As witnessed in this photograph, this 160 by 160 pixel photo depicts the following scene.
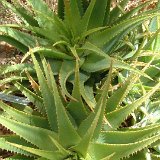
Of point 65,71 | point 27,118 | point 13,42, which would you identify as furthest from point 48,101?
point 13,42

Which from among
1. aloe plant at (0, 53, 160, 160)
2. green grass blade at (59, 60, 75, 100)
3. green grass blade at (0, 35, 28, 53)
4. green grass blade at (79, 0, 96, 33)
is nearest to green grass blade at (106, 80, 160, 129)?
aloe plant at (0, 53, 160, 160)

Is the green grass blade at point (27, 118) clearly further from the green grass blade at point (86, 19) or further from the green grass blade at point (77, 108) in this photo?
the green grass blade at point (86, 19)

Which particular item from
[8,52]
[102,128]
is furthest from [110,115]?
[8,52]

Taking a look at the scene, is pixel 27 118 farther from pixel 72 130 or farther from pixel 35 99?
pixel 72 130

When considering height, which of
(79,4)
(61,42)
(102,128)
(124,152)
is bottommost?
(124,152)

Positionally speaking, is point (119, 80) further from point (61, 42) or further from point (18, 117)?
point (18, 117)

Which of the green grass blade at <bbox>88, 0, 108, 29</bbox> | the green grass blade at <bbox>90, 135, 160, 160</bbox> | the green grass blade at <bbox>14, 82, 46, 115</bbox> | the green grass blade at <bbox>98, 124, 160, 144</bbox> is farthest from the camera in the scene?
the green grass blade at <bbox>88, 0, 108, 29</bbox>

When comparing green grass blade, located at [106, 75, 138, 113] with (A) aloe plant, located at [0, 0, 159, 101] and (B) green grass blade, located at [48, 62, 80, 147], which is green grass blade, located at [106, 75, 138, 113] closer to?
(A) aloe plant, located at [0, 0, 159, 101]

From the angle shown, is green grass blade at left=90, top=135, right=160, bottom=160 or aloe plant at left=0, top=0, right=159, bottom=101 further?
aloe plant at left=0, top=0, right=159, bottom=101

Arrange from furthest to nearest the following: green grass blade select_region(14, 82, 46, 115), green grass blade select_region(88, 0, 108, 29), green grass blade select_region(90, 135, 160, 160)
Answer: green grass blade select_region(88, 0, 108, 29) → green grass blade select_region(14, 82, 46, 115) → green grass blade select_region(90, 135, 160, 160)

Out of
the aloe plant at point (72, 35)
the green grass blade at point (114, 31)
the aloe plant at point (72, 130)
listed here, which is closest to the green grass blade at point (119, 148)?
the aloe plant at point (72, 130)

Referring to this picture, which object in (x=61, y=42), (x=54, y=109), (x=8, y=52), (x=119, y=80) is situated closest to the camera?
(x=54, y=109)
